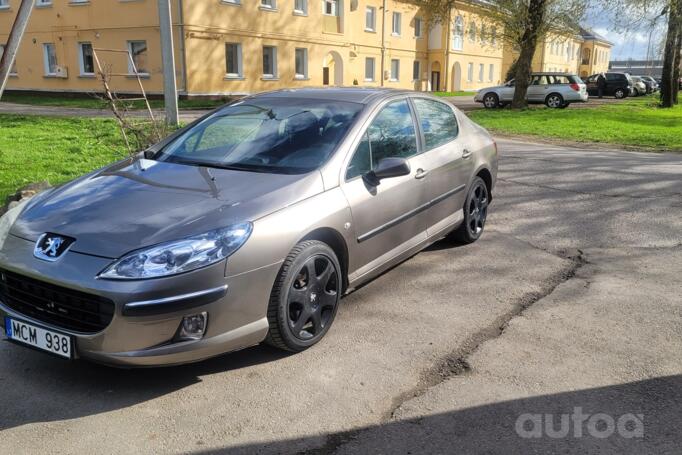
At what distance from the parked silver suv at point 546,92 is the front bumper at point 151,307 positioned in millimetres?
26727

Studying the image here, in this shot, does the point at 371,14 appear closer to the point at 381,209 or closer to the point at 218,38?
the point at 218,38

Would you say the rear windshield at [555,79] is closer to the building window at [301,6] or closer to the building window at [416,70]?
the building window at [301,6]

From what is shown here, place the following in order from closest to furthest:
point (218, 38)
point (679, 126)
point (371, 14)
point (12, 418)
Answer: point (12, 418), point (679, 126), point (218, 38), point (371, 14)

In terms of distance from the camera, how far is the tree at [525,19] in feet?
80.2

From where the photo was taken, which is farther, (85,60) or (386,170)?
(85,60)

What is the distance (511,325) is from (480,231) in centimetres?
219

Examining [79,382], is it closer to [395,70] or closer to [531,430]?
[531,430]

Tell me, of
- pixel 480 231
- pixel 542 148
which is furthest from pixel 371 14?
pixel 480 231

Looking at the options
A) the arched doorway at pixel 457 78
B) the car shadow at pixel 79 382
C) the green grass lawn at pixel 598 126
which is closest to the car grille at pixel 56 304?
the car shadow at pixel 79 382

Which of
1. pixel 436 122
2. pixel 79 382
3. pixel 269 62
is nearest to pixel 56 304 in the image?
pixel 79 382

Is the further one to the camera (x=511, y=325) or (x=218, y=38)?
(x=218, y=38)

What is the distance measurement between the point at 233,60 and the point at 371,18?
1394cm

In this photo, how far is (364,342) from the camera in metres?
3.99

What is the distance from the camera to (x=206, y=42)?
27672 mm
